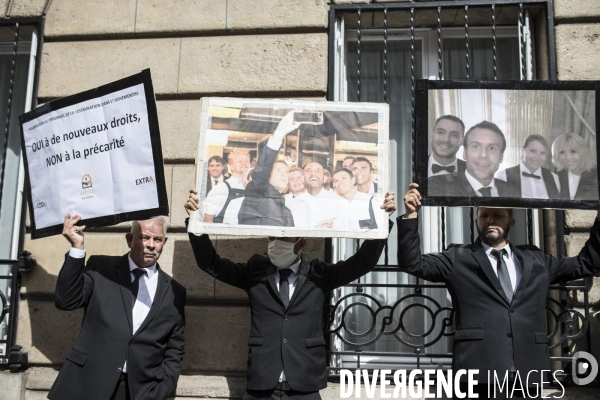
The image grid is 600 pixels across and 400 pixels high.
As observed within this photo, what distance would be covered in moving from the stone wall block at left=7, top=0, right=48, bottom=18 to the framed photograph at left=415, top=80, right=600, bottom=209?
382cm

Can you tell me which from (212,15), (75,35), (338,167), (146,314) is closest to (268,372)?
(146,314)

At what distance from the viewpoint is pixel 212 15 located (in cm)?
562

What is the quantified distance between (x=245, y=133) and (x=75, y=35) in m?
2.54

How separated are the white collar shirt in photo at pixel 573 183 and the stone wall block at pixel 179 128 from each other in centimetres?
304

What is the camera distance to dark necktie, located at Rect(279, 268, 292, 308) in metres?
4.15

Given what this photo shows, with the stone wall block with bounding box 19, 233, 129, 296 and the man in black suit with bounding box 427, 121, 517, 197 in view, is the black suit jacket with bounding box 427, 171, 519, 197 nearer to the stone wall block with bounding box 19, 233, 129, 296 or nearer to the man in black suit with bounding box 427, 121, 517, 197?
the man in black suit with bounding box 427, 121, 517, 197

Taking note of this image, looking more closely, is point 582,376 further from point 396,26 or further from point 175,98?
point 175,98

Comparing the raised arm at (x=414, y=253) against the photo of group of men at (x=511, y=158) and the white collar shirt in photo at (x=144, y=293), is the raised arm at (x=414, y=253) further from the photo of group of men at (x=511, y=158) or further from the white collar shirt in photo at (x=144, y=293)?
the white collar shirt in photo at (x=144, y=293)

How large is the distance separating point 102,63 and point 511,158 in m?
3.76

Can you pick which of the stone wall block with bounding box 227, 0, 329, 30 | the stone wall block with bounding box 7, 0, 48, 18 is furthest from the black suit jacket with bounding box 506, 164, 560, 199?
the stone wall block with bounding box 7, 0, 48, 18

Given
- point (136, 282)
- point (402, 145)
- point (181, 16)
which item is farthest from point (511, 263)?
point (181, 16)

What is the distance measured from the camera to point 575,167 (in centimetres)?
427

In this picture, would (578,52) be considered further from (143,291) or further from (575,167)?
(143,291)

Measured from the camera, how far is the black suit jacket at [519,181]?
4223 millimetres
